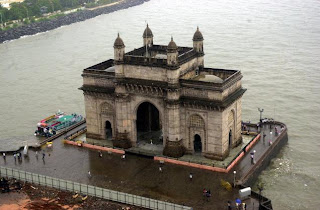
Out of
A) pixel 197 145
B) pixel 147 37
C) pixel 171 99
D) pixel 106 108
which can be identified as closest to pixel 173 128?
pixel 171 99

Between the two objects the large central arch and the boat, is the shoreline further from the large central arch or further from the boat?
the large central arch

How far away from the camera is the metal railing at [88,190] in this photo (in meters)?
42.5

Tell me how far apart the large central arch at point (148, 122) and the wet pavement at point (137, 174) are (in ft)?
17.9

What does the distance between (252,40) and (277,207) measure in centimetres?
6792

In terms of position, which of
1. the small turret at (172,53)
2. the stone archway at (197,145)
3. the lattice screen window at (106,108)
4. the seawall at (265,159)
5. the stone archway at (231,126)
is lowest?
the seawall at (265,159)

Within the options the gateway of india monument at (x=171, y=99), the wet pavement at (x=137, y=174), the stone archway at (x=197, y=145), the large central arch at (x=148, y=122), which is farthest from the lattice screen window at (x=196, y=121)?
the large central arch at (x=148, y=122)

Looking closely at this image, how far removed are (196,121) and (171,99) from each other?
11.5 feet

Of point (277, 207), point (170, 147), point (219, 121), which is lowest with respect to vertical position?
point (277, 207)

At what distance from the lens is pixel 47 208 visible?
4403 cm

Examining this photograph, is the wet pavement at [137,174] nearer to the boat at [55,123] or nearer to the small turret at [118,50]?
the boat at [55,123]

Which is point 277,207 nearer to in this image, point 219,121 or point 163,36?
point 219,121

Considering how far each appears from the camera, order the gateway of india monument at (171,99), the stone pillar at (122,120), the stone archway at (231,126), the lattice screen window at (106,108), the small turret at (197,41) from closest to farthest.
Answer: the gateway of india monument at (171,99) → the stone archway at (231,126) → the stone pillar at (122,120) → the small turret at (197,41) → the lattice screen window at (106,108)

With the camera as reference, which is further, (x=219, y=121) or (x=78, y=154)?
(x=78, y=154)

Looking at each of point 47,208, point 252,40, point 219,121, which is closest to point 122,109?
point 219,121
